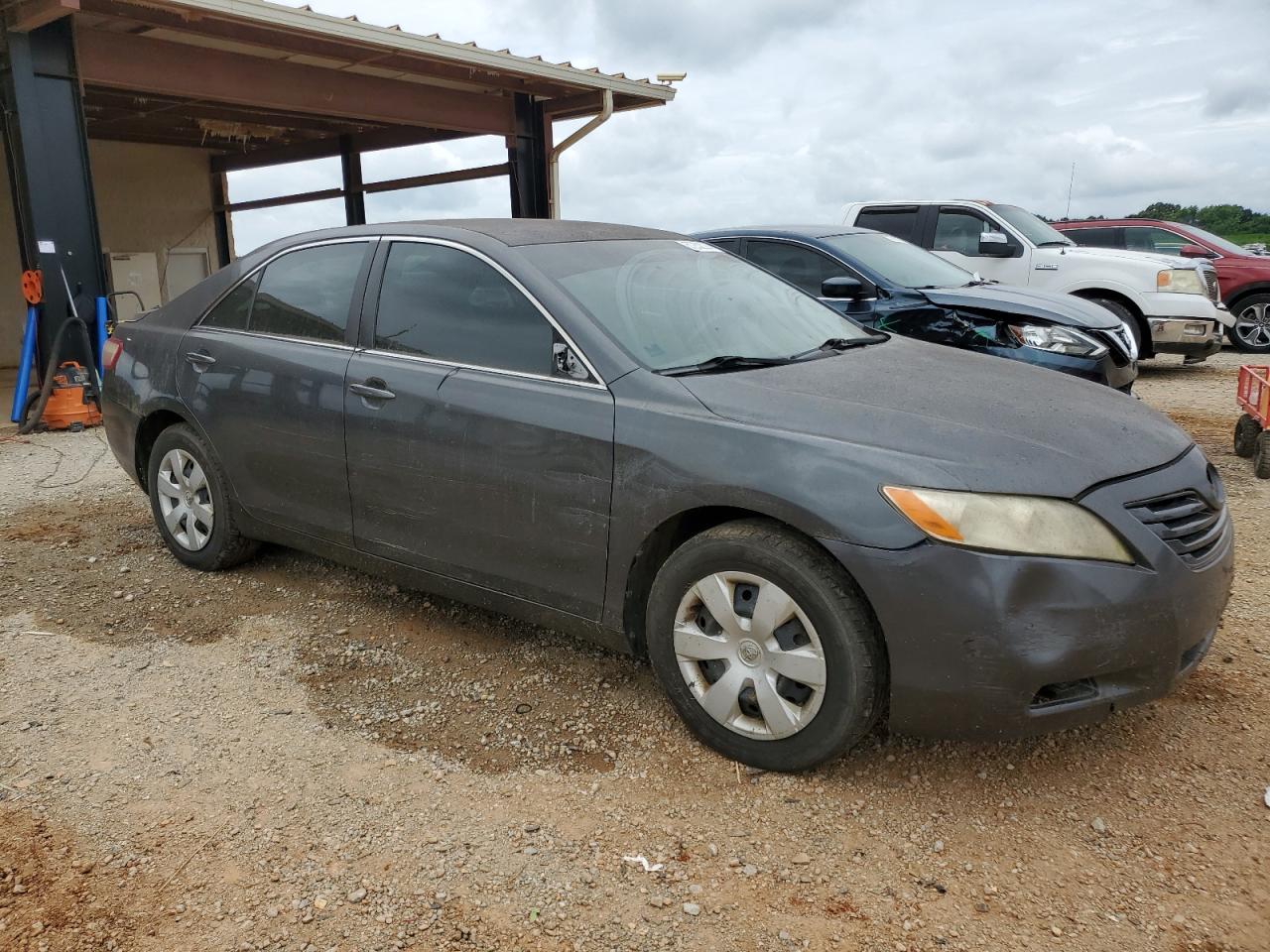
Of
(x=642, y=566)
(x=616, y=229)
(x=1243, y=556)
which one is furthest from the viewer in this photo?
(x=1243, y=556)

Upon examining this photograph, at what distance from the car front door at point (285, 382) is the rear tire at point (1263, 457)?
5.45 m

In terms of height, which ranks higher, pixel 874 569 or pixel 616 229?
pixel 616 229

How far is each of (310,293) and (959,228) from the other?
843 centimetres

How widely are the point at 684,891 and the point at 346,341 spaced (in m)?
2.49

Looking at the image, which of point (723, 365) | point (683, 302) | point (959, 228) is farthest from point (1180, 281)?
point (723, 365)

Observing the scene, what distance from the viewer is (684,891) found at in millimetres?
2475

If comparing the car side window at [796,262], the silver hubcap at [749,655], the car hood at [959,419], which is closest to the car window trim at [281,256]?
the car hood at [959,419]

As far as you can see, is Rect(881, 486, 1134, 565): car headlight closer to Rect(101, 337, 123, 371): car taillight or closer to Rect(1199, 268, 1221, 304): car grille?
Rect(101, 337, 123, 371): car taillight

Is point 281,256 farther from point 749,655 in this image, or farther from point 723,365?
point 749,655

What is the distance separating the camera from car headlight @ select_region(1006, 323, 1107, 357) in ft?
22.0

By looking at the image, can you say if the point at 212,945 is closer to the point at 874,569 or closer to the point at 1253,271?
the point at 874,569

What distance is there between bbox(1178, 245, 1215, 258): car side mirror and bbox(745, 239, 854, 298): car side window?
330 inches

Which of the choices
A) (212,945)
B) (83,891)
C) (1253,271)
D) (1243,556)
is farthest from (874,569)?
(1253,271)

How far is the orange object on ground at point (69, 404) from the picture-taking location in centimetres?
884
